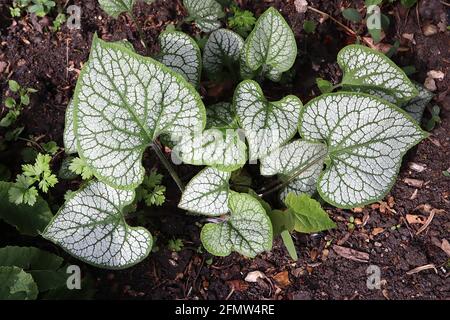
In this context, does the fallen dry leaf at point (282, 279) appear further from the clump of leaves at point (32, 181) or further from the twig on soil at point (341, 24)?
the twig on soil at point (341, 24)

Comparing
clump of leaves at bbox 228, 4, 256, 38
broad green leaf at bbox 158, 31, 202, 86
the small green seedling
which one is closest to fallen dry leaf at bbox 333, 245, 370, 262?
broad green leaf at bbox 158, 31, 202, 86

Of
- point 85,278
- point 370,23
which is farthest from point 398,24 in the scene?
point 85,278

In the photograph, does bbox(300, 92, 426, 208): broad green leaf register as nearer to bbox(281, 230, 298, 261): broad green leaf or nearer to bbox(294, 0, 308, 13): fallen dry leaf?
bbox(281, 230, 298, 261): broad green leaf

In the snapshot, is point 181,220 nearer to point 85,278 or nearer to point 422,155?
point 85,278

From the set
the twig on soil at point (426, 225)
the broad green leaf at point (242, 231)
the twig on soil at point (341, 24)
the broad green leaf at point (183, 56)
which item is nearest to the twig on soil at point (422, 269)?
the twig on soil at point (426, 225)

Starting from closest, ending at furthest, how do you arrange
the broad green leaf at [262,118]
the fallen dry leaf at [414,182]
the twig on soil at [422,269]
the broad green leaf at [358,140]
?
the broad green leaf at [358,140] < the broad green leaf at [262,118] < the twig on soil at [422,269] < the fallen dry leaf at [414,182]
